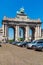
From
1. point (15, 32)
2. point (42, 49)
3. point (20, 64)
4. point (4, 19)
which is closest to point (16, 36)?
point (15, 32)

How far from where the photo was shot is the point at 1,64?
1463cm

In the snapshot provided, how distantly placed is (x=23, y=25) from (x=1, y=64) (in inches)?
5504

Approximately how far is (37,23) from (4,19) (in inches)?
879

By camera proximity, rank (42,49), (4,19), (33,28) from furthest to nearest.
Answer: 1. (33,28)
2. (4,19)
3. (42,49)

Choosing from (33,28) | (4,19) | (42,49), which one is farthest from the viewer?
(33,28)

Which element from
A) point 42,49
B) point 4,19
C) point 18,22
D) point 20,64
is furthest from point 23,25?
point 20,64

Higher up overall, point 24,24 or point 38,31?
point 24,24

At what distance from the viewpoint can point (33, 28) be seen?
15950cm

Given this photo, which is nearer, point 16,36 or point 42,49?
point 42,49

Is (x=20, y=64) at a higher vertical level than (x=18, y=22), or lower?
lower

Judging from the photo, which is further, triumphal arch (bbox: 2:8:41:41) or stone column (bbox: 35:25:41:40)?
stone column (bbox: 35:25:41:40)

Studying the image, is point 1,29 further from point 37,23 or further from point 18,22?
point 37,23

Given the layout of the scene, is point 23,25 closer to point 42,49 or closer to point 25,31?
point 25,31

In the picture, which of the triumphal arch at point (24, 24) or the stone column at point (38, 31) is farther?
the stone column at point (38, 31)
